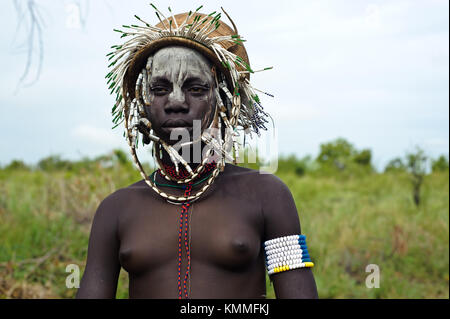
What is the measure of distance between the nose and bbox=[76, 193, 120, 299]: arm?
528mm

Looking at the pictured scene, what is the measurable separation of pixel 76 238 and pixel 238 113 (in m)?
4.46

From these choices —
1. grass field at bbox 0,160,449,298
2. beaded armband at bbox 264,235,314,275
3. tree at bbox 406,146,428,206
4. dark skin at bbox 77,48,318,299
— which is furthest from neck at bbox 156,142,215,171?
tree at bbox 406,146,428,206

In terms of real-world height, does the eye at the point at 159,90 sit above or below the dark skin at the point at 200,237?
above

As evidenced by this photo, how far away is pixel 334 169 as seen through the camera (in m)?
15.0

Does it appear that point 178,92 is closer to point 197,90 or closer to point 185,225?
point 197,90

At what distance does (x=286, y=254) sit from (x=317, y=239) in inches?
218

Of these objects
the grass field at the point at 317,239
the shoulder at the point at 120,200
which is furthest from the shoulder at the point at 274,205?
the grass field at the point at 317,239

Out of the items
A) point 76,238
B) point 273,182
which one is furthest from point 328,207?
point 273,182

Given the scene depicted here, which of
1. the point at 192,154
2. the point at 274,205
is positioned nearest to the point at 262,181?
the point at 274,205

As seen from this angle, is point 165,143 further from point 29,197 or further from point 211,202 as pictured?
point 29,197

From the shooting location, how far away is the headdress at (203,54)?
2309 mm

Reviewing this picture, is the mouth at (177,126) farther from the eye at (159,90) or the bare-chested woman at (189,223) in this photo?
the eye at (159,90)

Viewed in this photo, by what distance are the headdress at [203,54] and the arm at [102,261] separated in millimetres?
266

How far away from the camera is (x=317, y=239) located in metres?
7.54
